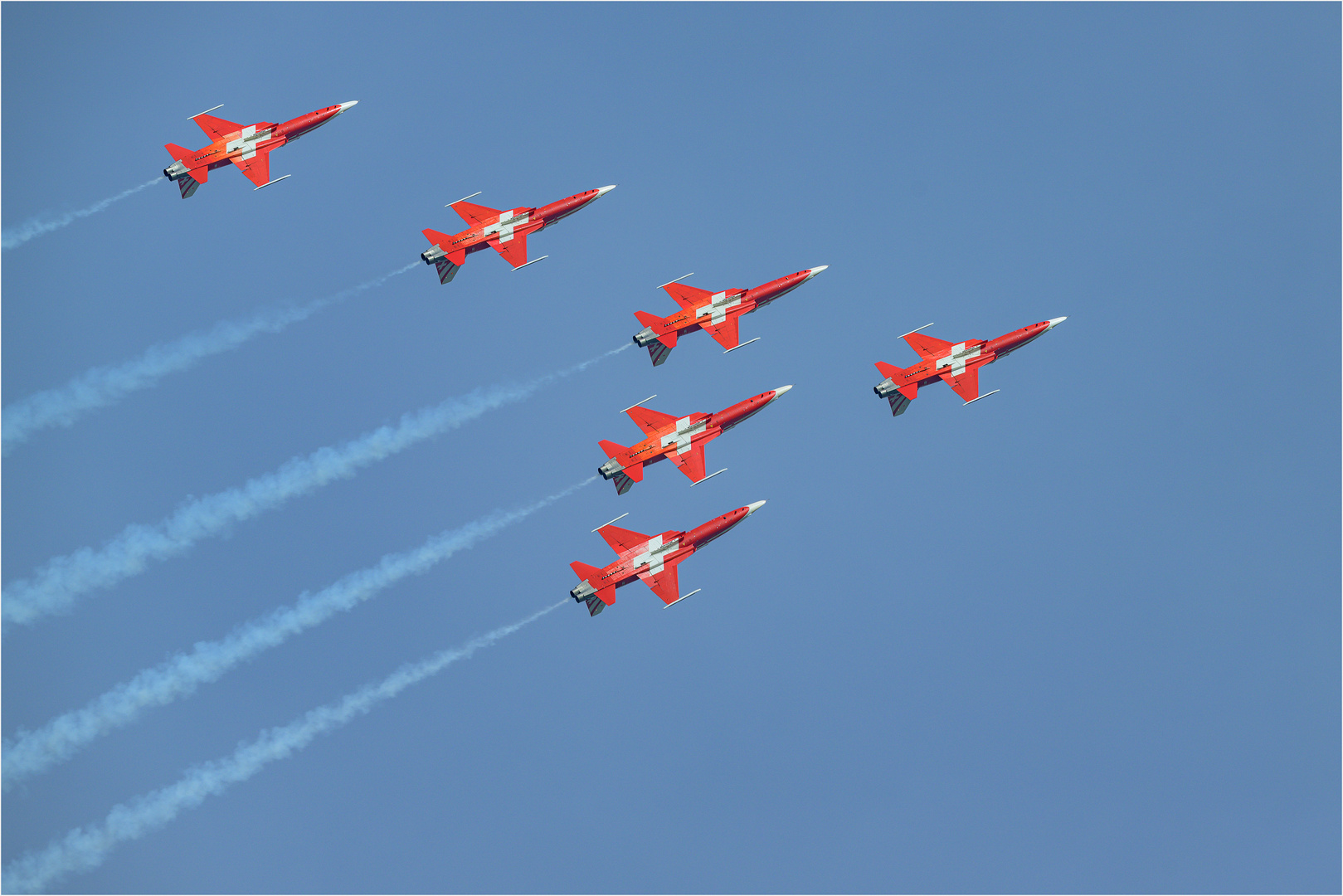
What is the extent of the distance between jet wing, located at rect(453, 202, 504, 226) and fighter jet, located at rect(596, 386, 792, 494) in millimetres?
13410

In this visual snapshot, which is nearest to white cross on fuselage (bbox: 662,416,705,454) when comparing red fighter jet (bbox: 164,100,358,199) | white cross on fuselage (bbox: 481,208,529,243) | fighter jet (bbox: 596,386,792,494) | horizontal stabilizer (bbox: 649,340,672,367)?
fighter jet (bbox: 596,386,792,494)

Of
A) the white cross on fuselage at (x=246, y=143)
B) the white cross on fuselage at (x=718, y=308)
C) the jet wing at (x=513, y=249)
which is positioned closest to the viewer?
the white cross on fuselage at (x=718, y=308)

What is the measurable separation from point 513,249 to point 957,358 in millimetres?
25108

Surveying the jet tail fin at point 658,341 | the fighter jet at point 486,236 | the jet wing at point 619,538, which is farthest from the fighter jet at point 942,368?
the fighter jet at point 486,236

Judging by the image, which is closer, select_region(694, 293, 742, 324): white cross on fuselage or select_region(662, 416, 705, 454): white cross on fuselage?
Answer: select_region(662, 416, 705, 454): white cross on fuselage

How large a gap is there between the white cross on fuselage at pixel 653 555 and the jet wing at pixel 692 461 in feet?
12.1

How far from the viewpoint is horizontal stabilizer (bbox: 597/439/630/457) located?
291 feet

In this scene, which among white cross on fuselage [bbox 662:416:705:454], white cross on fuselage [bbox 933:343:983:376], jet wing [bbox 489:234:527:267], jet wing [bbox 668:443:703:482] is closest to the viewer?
white cross on fuselage [bbox 662:416:705:454]

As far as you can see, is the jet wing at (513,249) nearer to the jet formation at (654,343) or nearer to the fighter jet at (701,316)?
the jet formation at (654,343)

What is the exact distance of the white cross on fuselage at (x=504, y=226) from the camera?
91.9 meters

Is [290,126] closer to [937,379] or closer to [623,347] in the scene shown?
[623,347]

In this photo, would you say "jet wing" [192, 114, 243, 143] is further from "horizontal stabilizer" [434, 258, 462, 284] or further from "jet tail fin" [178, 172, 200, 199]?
"horizontal stabilizer" [434, 258, 462, 284]

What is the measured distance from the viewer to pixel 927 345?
93375mm

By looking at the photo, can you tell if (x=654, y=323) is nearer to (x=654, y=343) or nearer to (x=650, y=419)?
(x=654, y=343)
